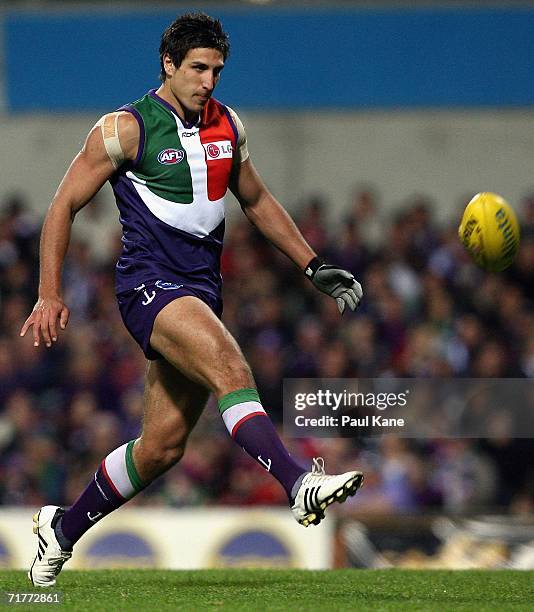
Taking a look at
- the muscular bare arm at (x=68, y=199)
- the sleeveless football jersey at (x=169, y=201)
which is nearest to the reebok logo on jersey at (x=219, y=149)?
the sleeveless football jersey at (x=169, y=201)

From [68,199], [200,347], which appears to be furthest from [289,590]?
[68,199]

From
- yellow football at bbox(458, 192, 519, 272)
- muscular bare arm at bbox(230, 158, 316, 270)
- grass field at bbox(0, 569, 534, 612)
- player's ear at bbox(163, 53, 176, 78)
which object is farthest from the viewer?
yellow football at bbox(458, 192, 519, 272)

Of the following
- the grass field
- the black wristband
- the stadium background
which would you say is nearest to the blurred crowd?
the stadium background

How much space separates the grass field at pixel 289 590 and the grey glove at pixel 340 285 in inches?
48.1

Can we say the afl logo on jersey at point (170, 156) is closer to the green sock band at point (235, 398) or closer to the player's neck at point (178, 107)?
the player's neck at point (178, 107)

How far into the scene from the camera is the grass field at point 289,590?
→ 5020mm

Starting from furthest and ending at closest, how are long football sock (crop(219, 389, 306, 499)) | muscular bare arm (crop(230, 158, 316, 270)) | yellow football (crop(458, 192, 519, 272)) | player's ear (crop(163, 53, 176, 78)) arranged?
yellow football (crop(458, 192, 519, 272)), muscular bare arm (crop(230, 158, 316, 270)), player's ear (crop(163, 53, 176, 78)), long football sock (crop(219, 389, 306, 499))

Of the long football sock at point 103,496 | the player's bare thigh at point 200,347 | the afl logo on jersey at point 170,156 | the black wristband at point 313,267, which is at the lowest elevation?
the long football sock at point 103,496

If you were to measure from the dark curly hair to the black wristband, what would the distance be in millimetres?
975

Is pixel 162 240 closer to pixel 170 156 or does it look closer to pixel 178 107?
pixel 170 156

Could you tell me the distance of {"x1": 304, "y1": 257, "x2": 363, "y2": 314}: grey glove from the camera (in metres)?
5.72

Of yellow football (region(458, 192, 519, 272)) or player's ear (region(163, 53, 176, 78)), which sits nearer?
player's ear (region(163, 53, 176, 78))

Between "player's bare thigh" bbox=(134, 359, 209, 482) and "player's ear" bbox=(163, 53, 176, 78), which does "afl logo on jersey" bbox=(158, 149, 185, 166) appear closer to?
"player's ear" bbox=(163, 53, 176, 78)

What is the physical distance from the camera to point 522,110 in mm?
14539
